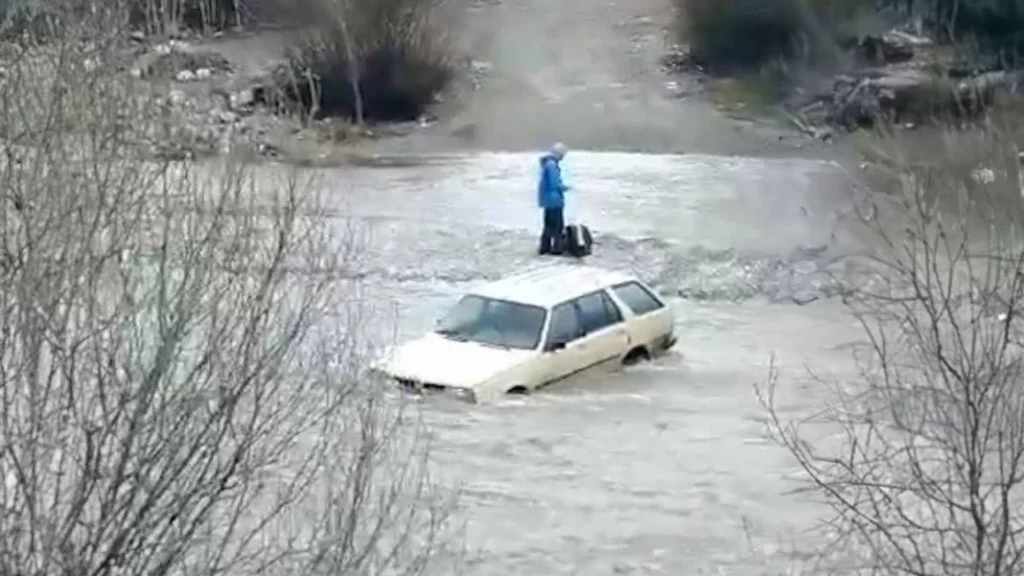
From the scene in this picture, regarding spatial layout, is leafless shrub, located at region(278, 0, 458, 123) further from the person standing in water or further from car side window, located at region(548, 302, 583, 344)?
car side window, located at region(548, 302, 583, 344)

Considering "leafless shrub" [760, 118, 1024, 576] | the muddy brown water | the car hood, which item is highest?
"leafless shrub" [760, 118, 1024, 576]

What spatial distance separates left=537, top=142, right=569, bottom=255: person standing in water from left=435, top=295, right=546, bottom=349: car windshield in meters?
6.91

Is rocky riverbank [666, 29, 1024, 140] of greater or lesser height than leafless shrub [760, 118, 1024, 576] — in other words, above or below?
below

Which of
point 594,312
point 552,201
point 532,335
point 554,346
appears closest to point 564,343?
point 554,346

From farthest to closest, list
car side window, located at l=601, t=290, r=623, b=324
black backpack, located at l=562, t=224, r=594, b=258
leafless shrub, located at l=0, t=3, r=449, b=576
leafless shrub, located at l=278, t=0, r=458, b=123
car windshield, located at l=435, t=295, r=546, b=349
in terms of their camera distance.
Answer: leafless shrub, located at l=278, t=0, r=458, b=123
black backpack, located at l=562, t=224, r=594, b=258
car side window, located at l=601, t=290, r=623, b=324
car windshield, located at l=435, t=295, r=546, b=349
leafless shrub, located at l=0, t=3, r=449, b=576

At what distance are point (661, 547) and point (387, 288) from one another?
34.6ft

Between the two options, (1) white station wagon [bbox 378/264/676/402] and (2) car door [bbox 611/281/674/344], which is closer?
(1) white station wagon [bbox 378/264/676/402]

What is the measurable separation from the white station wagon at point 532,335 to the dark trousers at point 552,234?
6.26 metres

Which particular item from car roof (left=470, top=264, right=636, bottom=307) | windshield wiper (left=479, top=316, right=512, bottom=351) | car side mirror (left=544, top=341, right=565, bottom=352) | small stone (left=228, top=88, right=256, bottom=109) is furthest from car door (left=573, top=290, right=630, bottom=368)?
small stone (left=228, top=88, right=256, bottom=109)

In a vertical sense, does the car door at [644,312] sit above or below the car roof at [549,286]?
below

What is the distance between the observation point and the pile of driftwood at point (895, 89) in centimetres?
3472

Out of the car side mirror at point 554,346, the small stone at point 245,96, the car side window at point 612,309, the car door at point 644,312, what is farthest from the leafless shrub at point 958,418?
the small stone at point 245,96

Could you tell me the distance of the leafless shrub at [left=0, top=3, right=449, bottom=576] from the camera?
714cm

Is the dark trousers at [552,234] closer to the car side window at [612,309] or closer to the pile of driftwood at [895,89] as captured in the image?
the car side window at [612,309]
